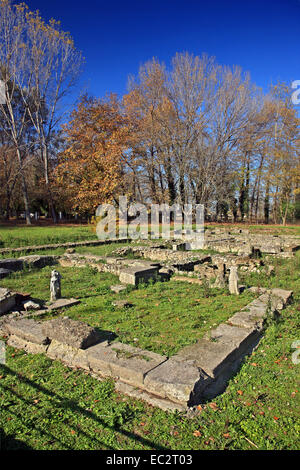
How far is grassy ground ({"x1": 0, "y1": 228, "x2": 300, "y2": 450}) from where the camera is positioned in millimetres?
2652

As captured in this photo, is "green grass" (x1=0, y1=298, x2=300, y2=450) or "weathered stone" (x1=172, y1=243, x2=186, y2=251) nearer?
"green grass" (x1=0, y1=298, x2=300, y2=450)

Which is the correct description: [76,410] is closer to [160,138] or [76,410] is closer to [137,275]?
[137,275]

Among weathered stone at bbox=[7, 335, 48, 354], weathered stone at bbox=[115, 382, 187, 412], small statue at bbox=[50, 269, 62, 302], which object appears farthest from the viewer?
small statue at bbox=[50, 269, 62, 302]

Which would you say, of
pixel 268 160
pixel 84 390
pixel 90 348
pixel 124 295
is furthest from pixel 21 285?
pixel 268 160

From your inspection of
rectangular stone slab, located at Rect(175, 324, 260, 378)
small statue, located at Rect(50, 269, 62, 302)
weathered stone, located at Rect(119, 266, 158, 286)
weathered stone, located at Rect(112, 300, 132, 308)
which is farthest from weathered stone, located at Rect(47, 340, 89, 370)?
weathered stone, located at Rect(119, 266, 158, 286)

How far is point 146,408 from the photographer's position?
309cm

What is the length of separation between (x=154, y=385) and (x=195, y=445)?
2.56 feet

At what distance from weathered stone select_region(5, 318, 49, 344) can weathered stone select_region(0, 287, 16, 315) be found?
3.20 ft

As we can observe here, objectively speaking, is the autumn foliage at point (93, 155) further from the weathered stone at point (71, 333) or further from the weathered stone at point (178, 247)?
the weathered stone at point (71, 333)

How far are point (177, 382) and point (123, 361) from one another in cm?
80

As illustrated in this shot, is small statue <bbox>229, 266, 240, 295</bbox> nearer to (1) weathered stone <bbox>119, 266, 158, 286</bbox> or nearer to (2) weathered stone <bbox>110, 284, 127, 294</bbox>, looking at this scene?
(1) weathered stone <bbox>119, 266, 158, 286</bbox>
